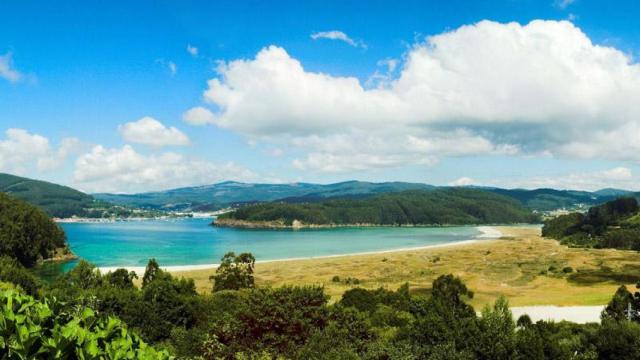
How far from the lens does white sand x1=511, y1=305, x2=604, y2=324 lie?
179ft

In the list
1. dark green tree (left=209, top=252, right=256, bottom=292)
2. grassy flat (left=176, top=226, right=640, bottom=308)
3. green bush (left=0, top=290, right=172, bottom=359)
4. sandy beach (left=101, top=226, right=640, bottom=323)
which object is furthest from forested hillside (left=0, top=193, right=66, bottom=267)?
green bush (left=0, top=290, right=172, bottom=359)

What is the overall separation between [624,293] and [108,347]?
5691cm

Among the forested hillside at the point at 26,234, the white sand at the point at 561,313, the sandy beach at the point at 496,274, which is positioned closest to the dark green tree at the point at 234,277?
the sandy beach at the point at 496,274

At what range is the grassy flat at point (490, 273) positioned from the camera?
75.6 metres


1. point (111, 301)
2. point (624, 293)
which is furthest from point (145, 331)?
point (624, 293)

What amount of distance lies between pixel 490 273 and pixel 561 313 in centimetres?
4324

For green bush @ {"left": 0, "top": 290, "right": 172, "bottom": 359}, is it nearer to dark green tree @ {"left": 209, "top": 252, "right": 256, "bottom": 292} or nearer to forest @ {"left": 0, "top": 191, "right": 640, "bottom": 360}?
forest @ {"left": 0, "top": 191, "right": 640, "bottom": 360}

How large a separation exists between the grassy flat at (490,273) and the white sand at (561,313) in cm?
458

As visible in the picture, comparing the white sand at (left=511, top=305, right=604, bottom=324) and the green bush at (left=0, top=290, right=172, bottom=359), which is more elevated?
the green bush at (left=0, top=290, right=172, bottom=359)

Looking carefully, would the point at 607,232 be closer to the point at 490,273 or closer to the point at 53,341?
the point at 490,273

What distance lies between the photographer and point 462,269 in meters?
108

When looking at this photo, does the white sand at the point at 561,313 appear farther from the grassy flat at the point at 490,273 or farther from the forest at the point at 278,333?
the forest at the point at 278,333

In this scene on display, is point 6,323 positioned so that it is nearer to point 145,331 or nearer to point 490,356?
point 490,356

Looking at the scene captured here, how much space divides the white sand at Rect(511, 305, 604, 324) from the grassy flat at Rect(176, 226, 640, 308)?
15.0 ft
